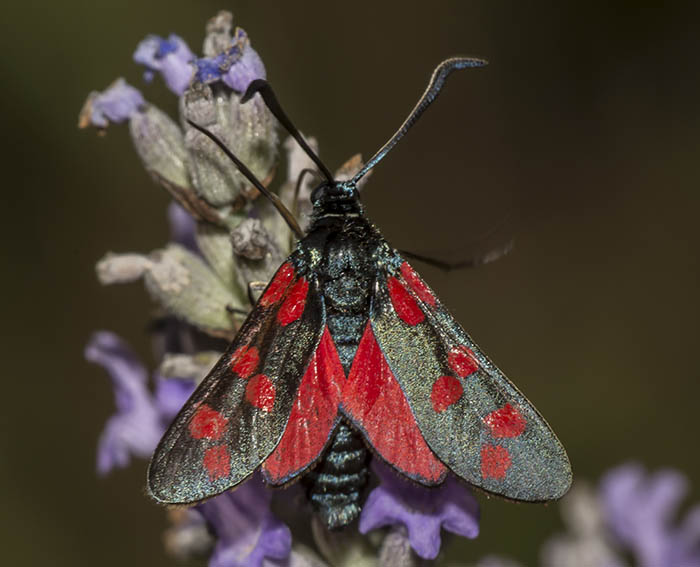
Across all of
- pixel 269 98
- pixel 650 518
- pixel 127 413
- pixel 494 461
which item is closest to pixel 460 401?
pixel 494 461

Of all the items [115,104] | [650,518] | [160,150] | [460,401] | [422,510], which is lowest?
[650,518]

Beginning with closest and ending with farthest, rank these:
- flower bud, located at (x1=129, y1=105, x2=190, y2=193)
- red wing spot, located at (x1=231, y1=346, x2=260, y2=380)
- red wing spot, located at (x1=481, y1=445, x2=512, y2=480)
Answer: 1. red wing spot, located at (x1=481, y1=445, x2=512, y2=480)
2. red wing spot, located at (x1=231, y1=346, x2=260, y2=380)
3. flower bud, located at (x1=129, y1=105, x2=190, y2=193)

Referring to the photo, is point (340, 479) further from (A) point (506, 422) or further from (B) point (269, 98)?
(B) point (269, 98)

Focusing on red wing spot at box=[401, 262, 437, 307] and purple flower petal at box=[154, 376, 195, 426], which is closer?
red wing spot at box=[401, 262, 437, 307]

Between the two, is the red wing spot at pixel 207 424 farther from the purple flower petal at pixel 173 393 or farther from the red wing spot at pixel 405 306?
the red wing spot at pixel 405 306

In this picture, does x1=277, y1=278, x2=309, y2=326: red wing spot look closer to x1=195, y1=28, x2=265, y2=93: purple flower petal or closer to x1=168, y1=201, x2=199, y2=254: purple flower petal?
x1=195, y1=28, x2=265, y2=93: purple flower petal

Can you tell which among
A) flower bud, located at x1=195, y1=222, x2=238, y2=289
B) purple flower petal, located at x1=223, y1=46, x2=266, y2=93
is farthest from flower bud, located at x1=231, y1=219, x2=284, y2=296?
purple flower petal, located at x1=223, y1=46, x2=266, y2=93
